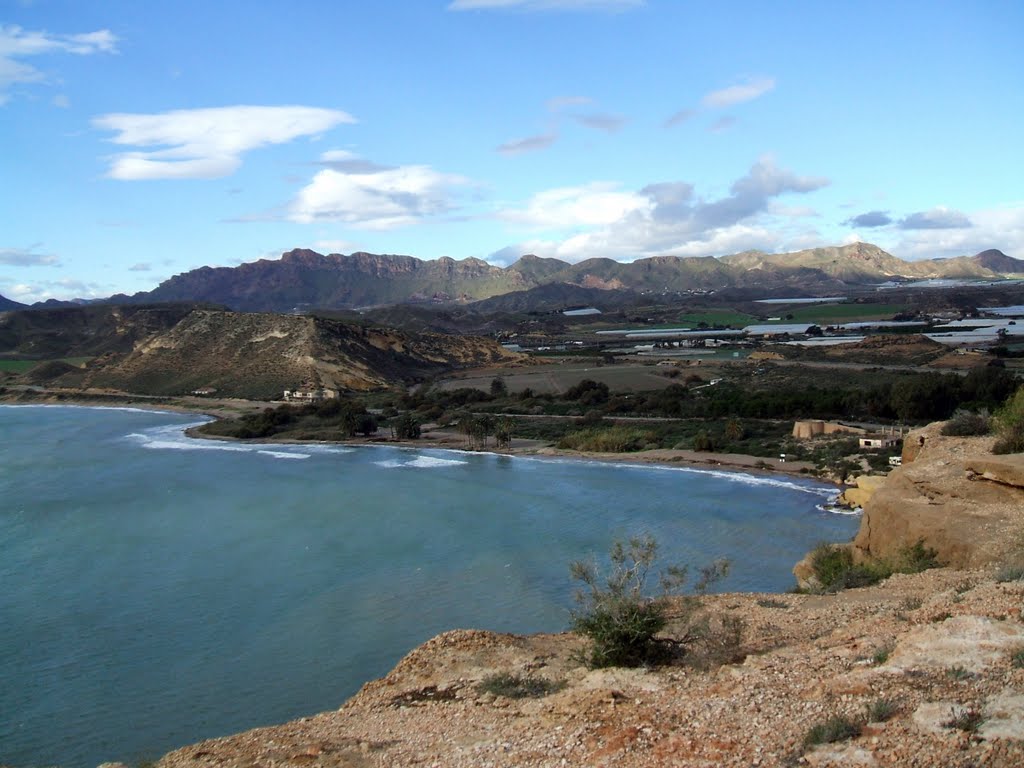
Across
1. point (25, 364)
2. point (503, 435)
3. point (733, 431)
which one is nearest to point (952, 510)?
point (733, 431)

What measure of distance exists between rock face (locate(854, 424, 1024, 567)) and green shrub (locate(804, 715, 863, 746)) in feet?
23.0

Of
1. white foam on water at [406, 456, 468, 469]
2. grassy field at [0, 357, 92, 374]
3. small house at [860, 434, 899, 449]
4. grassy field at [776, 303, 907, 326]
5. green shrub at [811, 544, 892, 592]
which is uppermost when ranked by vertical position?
grassy field at [776, 303, 907, 326]

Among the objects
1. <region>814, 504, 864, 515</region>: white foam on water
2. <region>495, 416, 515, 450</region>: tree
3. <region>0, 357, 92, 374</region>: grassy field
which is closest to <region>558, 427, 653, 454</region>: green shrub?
<region>495, 416, 515, 450</region>: tree

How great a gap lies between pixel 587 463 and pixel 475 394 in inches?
839

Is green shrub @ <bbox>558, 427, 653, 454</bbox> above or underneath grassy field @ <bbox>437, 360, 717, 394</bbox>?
underneath

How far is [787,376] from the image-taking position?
57.4 meters

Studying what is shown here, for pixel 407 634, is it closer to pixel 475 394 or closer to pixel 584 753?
pixel 584 753

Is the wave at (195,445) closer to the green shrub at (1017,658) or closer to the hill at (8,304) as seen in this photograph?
the green shrub at (1017,658)

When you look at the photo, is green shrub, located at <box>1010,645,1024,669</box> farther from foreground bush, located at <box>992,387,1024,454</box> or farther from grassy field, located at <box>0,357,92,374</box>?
grassy field, located at <box>0,357,92,374</box>

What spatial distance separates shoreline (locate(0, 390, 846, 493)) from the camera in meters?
33.5

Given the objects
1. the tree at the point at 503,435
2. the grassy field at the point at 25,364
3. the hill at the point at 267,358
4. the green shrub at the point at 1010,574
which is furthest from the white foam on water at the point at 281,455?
the grassy field at the point at 25,364

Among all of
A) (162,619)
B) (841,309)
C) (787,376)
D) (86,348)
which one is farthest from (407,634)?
(841,309)

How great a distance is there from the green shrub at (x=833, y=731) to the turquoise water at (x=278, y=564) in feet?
27.9

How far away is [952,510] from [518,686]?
826 centimetres
